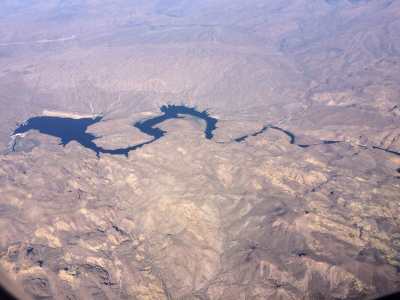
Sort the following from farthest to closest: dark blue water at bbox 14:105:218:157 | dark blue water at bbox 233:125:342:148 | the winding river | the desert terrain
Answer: dark blue water at bbox 14:105:218:157 → the winding river → dark blue water at bbox 233:125:342:148 → the desert terrain

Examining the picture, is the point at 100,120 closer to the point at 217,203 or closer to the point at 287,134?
the point at 287,134

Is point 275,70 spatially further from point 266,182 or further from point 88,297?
point 88,297

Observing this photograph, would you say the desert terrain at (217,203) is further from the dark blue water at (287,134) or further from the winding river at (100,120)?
the winding river at (100,120)

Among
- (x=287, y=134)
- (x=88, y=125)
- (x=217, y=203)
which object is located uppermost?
(x=217, y=203)

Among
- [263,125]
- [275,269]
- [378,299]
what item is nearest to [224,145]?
[263,125]

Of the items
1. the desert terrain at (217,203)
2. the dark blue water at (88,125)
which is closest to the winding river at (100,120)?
the dark blue water at (88,125)

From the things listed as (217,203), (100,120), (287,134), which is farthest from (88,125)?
(217,203)

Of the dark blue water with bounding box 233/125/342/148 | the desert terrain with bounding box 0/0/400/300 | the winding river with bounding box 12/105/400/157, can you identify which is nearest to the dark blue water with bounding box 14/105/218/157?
the winding river with bounding box 12/105/400/157

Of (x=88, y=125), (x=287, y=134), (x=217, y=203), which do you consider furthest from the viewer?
(x=88, y=125)

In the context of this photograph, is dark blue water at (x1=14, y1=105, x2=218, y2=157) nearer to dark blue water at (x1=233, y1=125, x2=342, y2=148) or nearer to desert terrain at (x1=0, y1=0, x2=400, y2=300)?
desert terrain at (x1=0, y1=0, x2=400, y2=300)

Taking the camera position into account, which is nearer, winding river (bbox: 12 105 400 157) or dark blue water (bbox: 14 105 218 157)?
winding river (bbox: 12 105 400 157)
